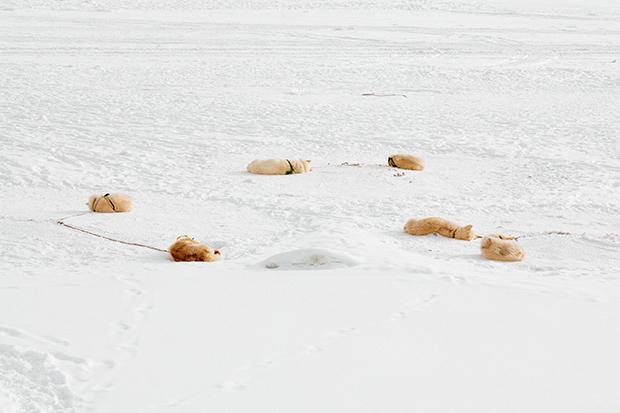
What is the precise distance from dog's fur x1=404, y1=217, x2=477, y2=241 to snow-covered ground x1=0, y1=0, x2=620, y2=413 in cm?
5

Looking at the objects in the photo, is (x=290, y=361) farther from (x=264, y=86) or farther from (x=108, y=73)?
(x=108, y=73)

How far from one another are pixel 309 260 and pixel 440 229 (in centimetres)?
98

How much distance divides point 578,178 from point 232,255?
9.14 ft

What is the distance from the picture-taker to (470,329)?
3.14 metres

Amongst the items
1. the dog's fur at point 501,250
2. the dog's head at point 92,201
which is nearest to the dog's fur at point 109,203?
the dog's head at point 92,201

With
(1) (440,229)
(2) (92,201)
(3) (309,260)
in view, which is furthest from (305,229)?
(2) (92,201)

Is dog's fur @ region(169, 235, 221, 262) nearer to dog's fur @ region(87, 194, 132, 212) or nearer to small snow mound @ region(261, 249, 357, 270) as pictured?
small snow mound @ region(261, 249, 357, 270)

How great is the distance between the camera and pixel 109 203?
16.5 feet

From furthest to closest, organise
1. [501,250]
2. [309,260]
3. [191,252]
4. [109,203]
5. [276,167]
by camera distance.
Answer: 1. [276,167]
2. [109,203]
3. [501,250]
4. [191,252]
5. [309,260]

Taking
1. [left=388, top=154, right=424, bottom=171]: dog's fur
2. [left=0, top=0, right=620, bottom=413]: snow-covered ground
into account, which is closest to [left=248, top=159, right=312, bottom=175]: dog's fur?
[left=0, top=0, right=620, bottom=413]: snow-covered ground

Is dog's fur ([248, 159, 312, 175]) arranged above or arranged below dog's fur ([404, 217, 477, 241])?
below

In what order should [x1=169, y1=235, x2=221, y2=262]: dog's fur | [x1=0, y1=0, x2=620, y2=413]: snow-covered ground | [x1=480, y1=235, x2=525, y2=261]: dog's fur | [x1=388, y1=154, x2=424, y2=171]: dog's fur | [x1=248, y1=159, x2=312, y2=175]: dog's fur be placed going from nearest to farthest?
[x1=0, y1=0, x2=620, y2=413]: snow-covered ground, [x1=169, y1=235, x2=221, y2=262]: dog's fur, [x1=480, y1=235, x2=525, y2=261]: dog's fur, [x1=248, y1=159, x2=312, y2=175]: dog's fur, [x1=388, y1=154, x2=424, y2=171]: dog's fur

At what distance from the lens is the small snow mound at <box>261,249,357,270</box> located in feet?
13.0

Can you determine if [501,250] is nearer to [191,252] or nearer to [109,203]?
[191,252]
